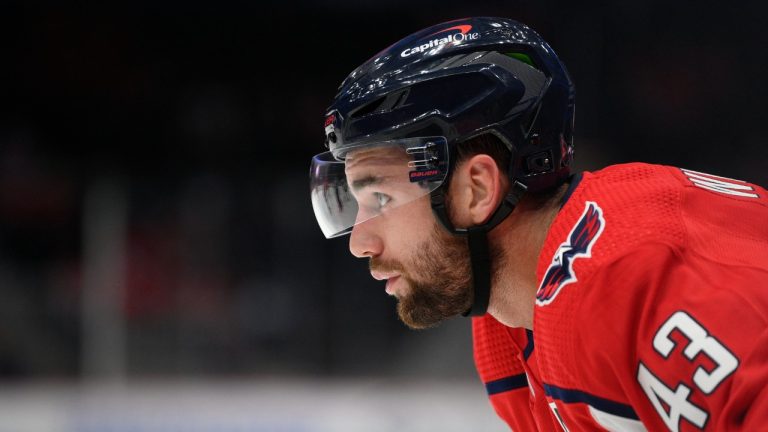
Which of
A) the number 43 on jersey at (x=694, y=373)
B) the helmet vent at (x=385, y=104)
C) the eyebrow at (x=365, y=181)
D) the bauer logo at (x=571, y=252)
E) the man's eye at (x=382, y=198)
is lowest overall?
the number 43 on jersey at (x=694, y=373)

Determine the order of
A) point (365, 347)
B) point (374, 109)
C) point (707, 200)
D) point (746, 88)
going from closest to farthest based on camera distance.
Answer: point (707, 200) < point (374, 109) < point (365, 347) < point (746, 88)

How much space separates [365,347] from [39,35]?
143 inches

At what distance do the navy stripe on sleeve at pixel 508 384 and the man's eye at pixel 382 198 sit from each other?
22.4 inches

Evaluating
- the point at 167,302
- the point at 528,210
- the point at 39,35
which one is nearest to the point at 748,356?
the point at 528,210

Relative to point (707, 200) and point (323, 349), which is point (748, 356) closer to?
point (707, 200)

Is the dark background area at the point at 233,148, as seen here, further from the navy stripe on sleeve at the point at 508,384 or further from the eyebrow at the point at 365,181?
the eyebrow at the point at 365,181

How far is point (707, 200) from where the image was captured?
141 cm

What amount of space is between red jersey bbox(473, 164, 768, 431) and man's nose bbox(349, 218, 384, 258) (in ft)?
1.38

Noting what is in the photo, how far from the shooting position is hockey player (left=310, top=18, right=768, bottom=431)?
114 centimetres

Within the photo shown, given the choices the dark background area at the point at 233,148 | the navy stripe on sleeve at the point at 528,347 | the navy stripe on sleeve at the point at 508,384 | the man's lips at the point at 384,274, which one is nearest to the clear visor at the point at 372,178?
the man's lips at the point at 384,274

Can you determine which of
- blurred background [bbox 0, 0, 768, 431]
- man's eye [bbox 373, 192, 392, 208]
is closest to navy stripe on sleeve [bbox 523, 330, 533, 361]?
man's eye [bbox 373, 192, 392, 208]

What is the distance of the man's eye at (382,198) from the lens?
1733 mm

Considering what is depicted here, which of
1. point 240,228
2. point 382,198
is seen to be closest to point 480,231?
point 382,198

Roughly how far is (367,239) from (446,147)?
0.87ft
